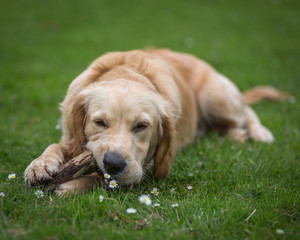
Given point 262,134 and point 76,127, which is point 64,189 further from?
point 262,134

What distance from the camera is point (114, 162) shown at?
8.36ft

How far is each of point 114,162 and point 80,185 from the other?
0.41 metres

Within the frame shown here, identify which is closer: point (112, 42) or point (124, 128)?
point (124, 128)

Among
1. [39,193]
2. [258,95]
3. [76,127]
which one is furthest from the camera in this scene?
[258,95]

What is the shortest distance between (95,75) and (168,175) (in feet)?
4.40

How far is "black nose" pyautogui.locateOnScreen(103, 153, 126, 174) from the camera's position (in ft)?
8.36

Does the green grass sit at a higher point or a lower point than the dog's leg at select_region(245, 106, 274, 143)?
higher

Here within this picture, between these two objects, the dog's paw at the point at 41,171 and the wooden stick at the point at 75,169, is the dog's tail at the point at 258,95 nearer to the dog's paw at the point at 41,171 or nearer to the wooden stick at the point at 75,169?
the wooden stick at the point at 75,169

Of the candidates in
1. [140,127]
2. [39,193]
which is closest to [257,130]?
[140,127]

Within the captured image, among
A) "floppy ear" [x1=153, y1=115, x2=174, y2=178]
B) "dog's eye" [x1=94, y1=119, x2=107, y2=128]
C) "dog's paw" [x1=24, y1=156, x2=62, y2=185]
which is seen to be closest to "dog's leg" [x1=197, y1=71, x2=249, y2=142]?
"floppy ear" [x1=153, y1=115, x2=174, y2=178]

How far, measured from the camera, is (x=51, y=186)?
262 centimetres

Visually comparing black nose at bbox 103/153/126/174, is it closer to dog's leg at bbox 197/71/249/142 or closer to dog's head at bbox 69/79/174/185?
dog's head at bbox 69/79/174/185

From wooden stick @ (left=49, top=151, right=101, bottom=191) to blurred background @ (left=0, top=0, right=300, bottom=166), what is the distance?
3.11 ft

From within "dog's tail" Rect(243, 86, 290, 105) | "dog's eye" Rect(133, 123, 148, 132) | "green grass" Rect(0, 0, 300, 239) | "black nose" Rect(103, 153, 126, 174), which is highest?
"dog's eye" Rect(133, 123, 148, 132)
